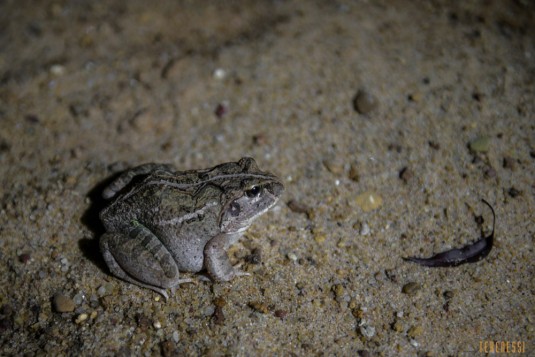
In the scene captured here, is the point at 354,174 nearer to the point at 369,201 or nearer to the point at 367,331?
the point at 369,201

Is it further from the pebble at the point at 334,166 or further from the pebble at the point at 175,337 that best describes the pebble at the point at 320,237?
the pebble at the point at 175,337

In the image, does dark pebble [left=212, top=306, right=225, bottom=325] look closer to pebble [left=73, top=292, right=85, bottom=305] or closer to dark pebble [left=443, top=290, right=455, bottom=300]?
pebble [left=73, top=292, right=85, bottom=305]

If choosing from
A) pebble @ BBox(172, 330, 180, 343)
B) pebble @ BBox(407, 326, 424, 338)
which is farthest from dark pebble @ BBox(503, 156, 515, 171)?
pebble @ BBox(172, 330, 180, 343)

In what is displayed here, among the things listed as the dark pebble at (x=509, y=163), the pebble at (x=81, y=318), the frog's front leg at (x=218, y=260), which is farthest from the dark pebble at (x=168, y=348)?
the dark pebble at (x=509, y=163)

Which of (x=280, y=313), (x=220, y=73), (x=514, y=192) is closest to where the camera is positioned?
(x=280, y=313)

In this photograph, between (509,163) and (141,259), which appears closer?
(141,259)

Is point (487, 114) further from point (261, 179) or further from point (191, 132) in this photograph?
point (191, 132)

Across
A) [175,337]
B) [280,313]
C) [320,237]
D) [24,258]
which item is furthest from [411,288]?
[24,258]

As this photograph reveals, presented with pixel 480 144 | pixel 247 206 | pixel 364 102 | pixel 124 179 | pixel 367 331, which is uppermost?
pixel 124 179
